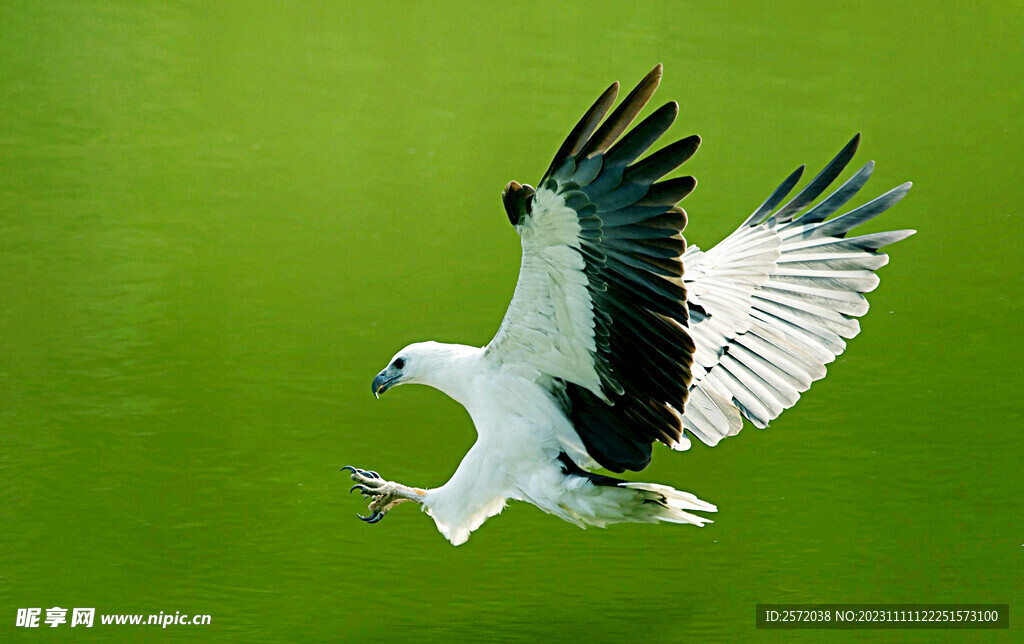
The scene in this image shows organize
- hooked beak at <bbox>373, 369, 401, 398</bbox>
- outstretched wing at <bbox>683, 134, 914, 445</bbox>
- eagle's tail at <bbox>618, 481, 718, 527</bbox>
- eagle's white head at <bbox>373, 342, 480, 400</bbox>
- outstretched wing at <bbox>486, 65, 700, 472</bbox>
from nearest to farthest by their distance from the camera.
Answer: outstretched wing at <bbox>486, 65, 700, 472</bbox> < eagle's tail at <bbox>618, 481, 718, 527</bbox> < eagle's white head at <bbox>373, 342, 480, 400</bbox> < hooked beak at <bbox>373, 369, 401, 398</bbox> < outstretched wing at <bbox>683, 134, 914, 445</bbox>

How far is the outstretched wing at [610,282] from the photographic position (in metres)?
2.98

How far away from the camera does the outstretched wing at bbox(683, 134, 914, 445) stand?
3.98 m

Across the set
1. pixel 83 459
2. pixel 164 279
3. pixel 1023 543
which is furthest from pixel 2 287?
pixel 1023 543

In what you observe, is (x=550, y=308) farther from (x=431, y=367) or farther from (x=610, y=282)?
(x=431, y=367)

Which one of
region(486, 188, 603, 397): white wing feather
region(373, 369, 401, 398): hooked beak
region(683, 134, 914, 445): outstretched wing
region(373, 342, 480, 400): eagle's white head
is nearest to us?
region(486, 188, 603, 397): white wing feather

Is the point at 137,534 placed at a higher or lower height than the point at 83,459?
lower

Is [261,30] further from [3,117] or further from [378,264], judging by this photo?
[378,264]

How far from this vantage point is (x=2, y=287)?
226 inches

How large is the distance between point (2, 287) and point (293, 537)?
234 centimetres

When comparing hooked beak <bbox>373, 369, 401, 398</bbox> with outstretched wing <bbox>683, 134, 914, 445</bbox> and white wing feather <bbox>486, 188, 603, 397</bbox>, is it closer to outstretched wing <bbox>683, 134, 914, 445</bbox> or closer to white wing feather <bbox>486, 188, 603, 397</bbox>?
white wing feather <bbox>486, 188, 603, 397</bbox>

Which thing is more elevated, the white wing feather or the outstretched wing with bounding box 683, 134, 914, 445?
the outstretched wing with bounding box 683, 134, 914, 445

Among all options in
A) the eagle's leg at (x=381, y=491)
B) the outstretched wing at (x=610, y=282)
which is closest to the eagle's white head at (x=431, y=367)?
the outstretched wing at (x=610, y=282)

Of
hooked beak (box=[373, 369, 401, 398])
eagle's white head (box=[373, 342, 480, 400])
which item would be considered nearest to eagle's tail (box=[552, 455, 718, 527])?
eagle's white head (box=[373, 342, 480, 400])

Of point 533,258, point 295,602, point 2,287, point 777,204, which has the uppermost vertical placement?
point 2,287
